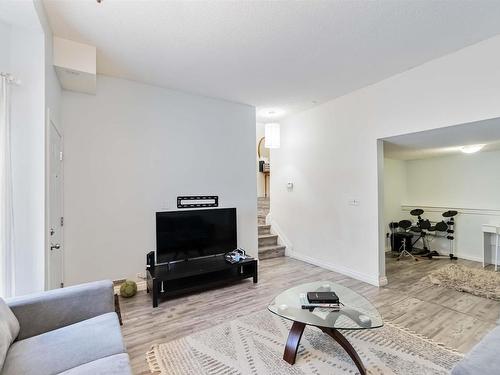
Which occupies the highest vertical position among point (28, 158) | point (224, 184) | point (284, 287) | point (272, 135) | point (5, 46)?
point (5, 46)

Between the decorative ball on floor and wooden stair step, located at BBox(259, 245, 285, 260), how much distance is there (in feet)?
8.13

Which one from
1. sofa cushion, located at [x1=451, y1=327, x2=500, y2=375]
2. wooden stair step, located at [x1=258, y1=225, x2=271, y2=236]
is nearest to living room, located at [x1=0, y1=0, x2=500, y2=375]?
sofa cushion, located at [x1=451, y1=327, x2=500, y2=375]

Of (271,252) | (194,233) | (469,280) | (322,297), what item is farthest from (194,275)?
(469,280)

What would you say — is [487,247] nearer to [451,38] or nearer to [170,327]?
[451,38]

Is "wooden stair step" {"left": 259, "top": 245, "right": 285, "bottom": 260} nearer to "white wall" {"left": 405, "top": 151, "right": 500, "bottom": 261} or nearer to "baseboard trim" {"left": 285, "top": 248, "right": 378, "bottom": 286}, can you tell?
"baseboard trim" {"left": 285, "top": 248, "right": 378, "bottom": 286}

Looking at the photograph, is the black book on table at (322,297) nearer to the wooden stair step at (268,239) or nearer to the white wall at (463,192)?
the wooden stair step at (268,239)

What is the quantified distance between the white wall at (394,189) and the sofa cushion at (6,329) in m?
5.88

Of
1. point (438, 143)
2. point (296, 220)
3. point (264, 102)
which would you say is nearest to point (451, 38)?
point (438, 143)

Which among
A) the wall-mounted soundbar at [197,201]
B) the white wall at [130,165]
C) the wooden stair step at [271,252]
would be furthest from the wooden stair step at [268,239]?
the wall-mounted soundbar at [197,201]

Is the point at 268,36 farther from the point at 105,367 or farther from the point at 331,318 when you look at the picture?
the point at 105,367

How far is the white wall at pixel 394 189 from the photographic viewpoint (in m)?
5.54

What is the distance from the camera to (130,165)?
11.3 ft

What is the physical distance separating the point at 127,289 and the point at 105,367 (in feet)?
6.95

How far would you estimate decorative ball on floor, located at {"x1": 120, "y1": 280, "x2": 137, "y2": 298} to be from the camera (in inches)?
124
